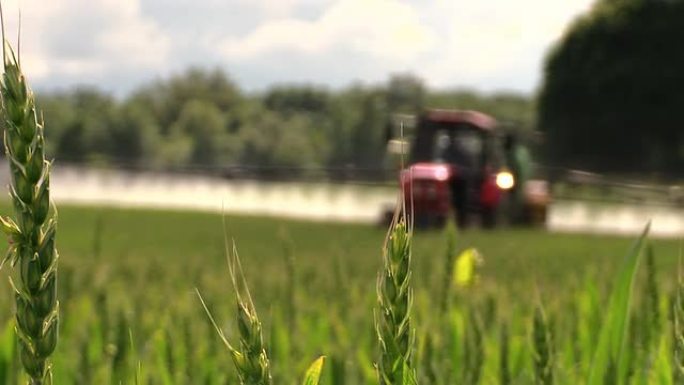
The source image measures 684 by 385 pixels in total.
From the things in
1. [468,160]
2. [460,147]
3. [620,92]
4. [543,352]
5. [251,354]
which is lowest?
[468,160]

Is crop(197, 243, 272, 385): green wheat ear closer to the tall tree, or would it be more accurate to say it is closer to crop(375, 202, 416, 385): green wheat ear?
crop(375, 202, 416, 385): green wheat ear

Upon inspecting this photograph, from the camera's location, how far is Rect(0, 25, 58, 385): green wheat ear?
1.69 ft

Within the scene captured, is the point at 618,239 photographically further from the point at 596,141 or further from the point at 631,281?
the point at 596,141

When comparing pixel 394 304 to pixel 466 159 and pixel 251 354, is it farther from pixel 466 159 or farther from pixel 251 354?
pixel 466 159

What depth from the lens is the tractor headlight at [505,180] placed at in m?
24.4

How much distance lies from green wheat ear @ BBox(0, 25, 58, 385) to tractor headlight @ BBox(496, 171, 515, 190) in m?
24.2

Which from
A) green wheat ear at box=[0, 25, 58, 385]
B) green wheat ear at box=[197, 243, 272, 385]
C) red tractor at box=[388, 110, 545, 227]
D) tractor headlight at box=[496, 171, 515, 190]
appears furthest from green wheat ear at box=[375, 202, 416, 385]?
tractor headlight at box=[496, 171, 515, 190]

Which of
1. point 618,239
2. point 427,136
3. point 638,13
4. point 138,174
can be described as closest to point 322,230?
point 427,136

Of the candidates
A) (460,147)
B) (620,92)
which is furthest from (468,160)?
(620,92)

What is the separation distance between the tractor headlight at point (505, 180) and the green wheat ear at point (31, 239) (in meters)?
24.2

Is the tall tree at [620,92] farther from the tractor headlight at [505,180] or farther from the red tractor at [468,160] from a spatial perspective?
the red tractor at [468,160]

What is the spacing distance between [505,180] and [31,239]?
24.8 metres

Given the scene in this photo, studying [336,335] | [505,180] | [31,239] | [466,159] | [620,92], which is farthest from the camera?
[620,92]

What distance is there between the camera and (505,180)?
24.9 meters
